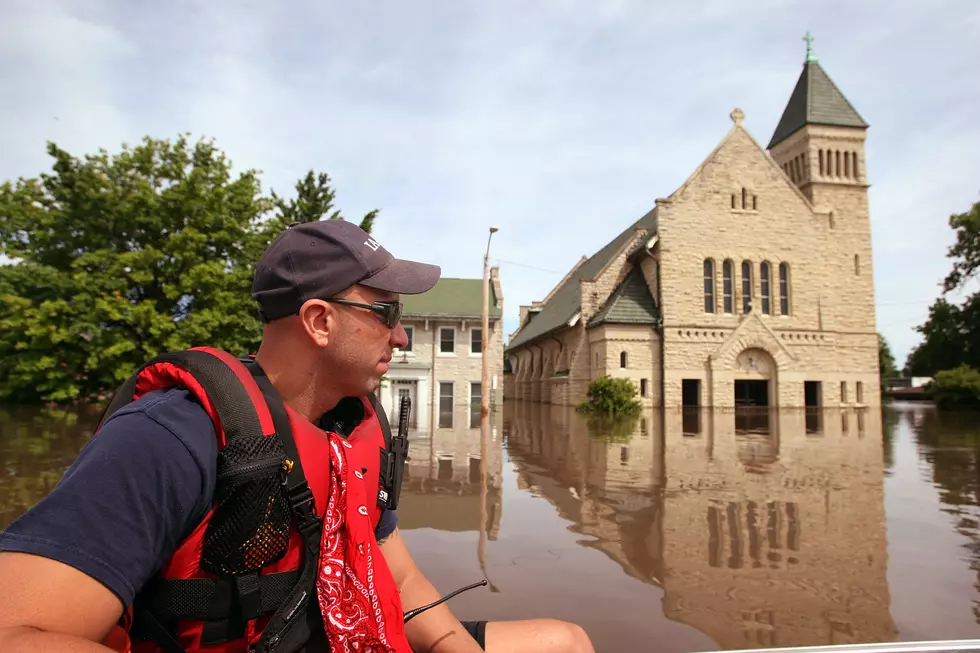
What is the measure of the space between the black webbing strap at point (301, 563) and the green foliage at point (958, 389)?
130 feet

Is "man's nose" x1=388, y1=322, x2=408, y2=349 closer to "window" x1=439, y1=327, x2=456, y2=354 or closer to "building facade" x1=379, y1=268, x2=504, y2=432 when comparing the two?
"building facade" x1=379, y1=268, x2=504, y2=432

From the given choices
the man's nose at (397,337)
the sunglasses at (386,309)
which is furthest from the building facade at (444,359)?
the sunglasses at (386,309)

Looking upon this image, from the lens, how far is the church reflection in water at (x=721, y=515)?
15.5 ft

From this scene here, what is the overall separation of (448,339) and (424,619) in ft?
102

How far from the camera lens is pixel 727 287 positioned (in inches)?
1320

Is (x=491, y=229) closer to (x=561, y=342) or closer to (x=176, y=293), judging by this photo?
(x=176, y=293)

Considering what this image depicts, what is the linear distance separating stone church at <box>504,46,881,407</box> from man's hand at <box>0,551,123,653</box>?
30.5m

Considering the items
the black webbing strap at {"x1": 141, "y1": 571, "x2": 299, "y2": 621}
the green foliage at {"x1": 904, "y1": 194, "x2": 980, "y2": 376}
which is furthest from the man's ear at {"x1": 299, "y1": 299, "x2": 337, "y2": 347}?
the green foliage at {"x1": 904, "y1": 194, "x2": 980, "y2": 376}

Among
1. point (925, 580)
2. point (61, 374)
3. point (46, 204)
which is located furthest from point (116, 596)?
point (46, 204)

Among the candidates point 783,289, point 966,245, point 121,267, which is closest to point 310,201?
point 121,267

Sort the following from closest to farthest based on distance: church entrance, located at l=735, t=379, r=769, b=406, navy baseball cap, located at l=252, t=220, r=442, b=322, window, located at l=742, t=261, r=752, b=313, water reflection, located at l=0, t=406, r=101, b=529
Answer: navy baseball cap, located at l=252, t=220, r=442, b=322 < water reflection, located at l=0, t=406, r=101, b=529 < window, located at l=742, t=261, r=752, b=313 < church entrance, located at l=735, t=379, r=769, b=406

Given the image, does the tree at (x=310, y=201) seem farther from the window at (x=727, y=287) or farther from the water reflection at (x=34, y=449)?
the window at (x=727, y=287)

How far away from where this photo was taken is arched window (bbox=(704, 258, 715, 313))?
33.3 m

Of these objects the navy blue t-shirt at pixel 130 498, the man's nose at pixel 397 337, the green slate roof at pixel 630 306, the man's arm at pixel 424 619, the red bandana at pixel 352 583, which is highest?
the green slate roof at pixel 630 306
